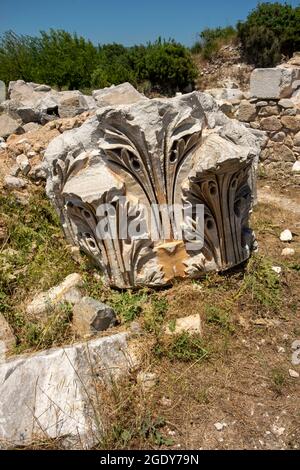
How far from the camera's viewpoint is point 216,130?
3137 millimetres

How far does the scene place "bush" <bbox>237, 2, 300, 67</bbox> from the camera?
1734cm

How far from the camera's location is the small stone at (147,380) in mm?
2422

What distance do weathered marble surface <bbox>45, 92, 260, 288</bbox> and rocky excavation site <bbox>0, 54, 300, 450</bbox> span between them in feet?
0.03

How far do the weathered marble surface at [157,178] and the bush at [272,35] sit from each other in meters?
16.2

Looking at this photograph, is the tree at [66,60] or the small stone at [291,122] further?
the tree at [66,60]

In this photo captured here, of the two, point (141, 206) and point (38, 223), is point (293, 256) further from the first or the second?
point (38, 223)

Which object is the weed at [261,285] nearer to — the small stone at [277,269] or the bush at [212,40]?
the small stone at [277,269]

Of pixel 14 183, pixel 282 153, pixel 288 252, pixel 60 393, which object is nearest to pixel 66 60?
pixel 282 153

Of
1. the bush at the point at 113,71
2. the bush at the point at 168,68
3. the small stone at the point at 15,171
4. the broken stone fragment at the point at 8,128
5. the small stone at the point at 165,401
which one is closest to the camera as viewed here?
the small stone at the point at 165,401

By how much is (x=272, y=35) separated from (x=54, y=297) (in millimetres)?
17866

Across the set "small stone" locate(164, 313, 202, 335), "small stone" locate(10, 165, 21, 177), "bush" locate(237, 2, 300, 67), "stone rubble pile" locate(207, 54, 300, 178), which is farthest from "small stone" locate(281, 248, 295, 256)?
"bush" locate(237, 2, 300, 67)

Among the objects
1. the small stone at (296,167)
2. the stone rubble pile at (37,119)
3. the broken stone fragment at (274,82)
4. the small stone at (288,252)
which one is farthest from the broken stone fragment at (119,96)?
the small stone at (288,252)
